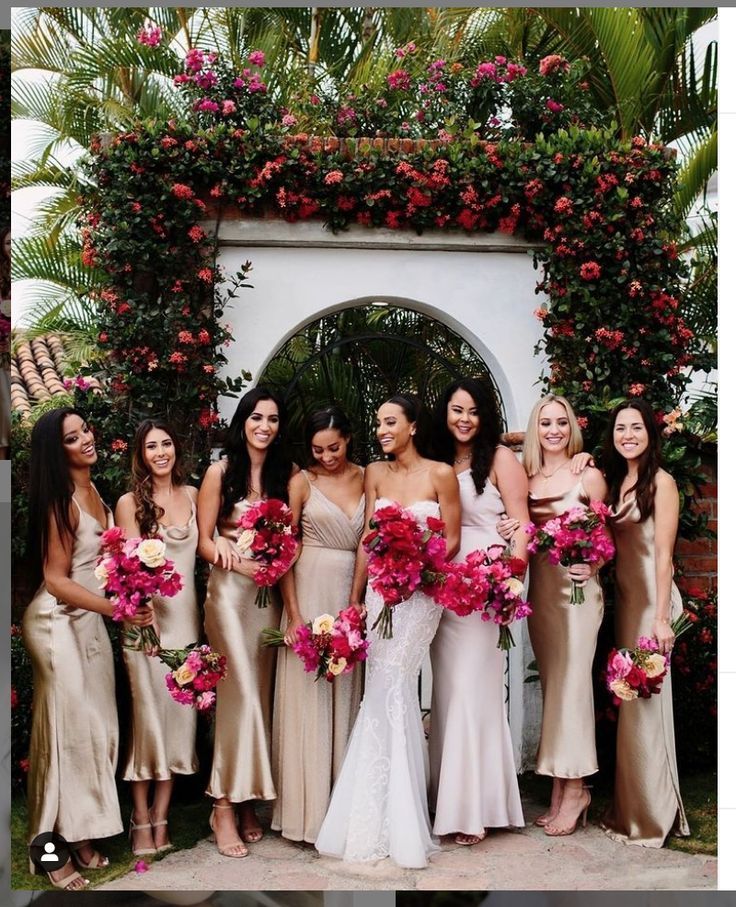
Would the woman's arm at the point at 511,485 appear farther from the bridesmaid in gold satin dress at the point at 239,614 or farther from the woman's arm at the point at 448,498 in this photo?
the bridesmaid in gold satin dress at the point at 239,614

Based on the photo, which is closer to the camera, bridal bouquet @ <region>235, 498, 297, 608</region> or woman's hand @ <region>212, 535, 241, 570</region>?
bridal bouquet @ <region>235, 498, 297, 608</region>

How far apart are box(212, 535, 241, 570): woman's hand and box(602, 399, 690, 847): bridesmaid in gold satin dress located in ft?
6.50

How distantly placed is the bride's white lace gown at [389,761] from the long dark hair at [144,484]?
3.70 feet

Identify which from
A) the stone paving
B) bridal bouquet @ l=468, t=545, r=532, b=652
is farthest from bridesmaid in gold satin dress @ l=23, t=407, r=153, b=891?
bridal bouquet @ l=468, t=545, r=532, b=652

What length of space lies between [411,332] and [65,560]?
3082mm

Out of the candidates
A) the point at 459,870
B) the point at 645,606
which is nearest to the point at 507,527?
the point at 645,606

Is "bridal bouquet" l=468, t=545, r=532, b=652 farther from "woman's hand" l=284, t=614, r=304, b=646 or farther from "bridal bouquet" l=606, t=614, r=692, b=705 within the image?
"woman's hand" l=284, t=614, r=304, b=646

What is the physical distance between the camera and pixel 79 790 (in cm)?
459

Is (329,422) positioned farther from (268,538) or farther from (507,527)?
(507,527)

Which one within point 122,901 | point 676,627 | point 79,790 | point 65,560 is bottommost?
point 122,901

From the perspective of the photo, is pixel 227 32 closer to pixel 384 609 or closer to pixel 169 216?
pixel 169 216

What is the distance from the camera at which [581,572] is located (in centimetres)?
496

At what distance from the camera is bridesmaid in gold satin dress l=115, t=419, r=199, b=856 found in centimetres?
477
